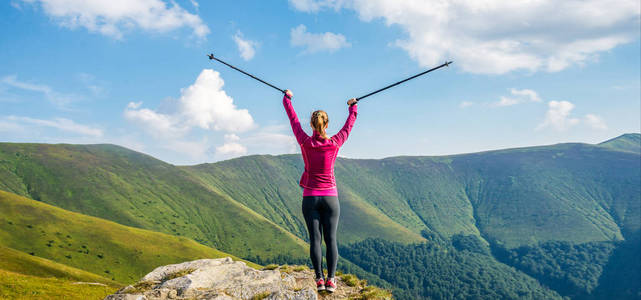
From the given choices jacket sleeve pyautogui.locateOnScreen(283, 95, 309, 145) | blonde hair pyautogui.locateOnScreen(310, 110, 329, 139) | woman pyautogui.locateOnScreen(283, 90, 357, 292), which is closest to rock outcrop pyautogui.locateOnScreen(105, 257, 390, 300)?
woman pyautogui.locateOnScreen(283, 90, 357, 292)

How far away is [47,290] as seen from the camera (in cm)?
3541

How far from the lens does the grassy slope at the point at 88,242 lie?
149750mm

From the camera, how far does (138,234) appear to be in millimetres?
173375

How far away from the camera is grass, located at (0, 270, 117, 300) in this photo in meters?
33.4

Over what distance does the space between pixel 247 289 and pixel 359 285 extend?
4.06 m

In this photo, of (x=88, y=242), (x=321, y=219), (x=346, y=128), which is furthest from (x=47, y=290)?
(x=88, y=242)

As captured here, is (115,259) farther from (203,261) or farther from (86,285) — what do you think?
(203,261)

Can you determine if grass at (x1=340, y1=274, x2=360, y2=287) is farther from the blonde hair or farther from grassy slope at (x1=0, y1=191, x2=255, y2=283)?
grassy slope at (x1=0, y1=191, x2=255, y2=283)

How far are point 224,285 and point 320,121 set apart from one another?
5.95 metres

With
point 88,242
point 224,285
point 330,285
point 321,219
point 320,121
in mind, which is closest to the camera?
point 320,121

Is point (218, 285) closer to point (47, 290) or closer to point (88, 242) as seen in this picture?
point (47, 290)

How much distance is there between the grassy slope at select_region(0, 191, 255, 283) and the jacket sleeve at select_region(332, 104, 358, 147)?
159180 mm

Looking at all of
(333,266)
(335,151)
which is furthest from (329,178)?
(333,266)

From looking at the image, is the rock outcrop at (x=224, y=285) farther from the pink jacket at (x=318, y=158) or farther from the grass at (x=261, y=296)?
the pink jacket at (x=318, y=158)
